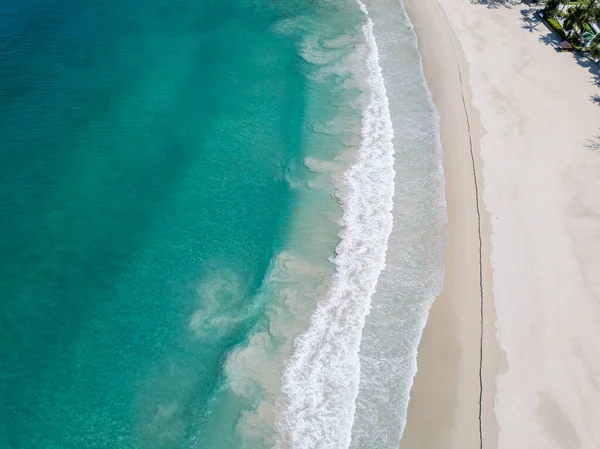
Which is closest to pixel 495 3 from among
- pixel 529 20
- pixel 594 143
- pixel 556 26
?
pixel 529 20

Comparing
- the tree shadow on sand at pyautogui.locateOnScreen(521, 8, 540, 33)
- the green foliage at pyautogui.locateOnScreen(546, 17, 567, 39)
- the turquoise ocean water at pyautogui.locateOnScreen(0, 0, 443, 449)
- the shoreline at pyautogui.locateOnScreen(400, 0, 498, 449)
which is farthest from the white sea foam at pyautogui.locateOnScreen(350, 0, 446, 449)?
the green foliage at pyautogui.locateOnScreen(546, 17, 567, 39)

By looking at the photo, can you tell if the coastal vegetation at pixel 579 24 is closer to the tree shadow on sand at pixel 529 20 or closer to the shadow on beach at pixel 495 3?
the tree shadow on sand at pixel 529 20

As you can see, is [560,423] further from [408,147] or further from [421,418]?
[408,147]

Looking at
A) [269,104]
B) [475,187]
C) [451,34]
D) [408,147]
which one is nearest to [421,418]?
[475,187]

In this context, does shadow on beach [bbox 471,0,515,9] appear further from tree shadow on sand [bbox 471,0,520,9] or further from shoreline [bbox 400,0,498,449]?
shoreline [bbox 400,0,498,449]

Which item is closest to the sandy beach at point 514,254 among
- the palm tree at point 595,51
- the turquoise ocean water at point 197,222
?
the palm tree at point 595,51

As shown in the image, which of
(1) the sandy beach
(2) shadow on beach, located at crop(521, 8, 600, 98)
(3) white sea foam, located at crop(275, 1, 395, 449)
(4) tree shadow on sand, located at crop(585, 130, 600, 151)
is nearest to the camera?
(1) the sandy beach
